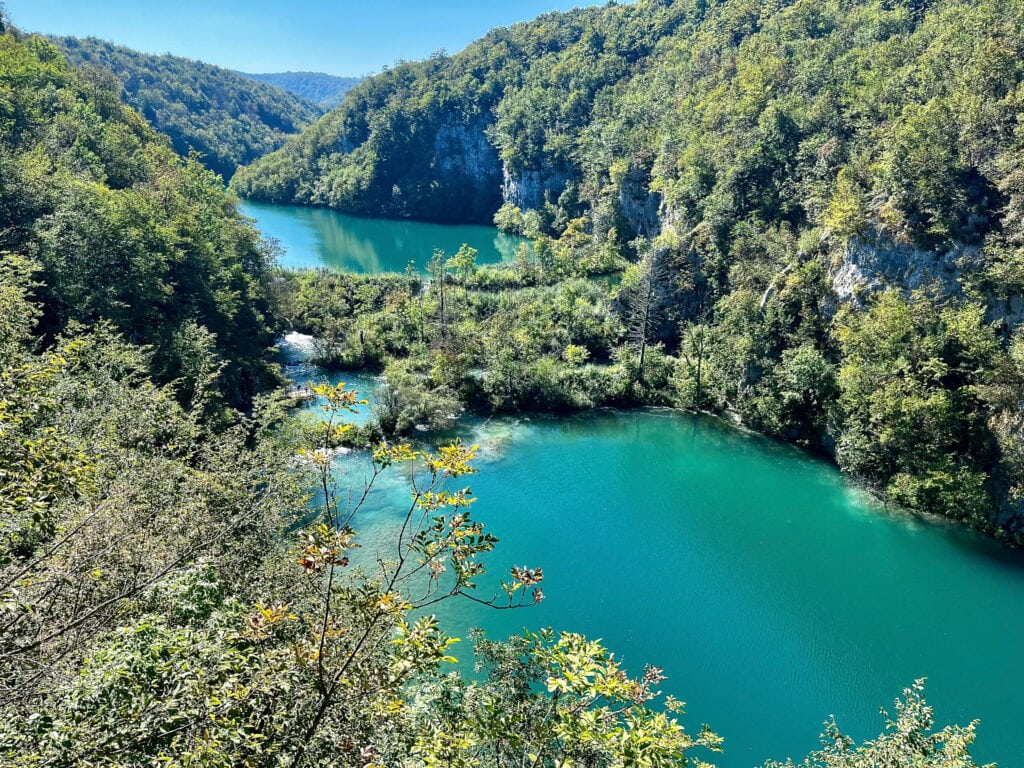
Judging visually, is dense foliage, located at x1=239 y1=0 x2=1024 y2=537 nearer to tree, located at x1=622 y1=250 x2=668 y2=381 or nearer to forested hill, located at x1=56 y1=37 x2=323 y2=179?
tree, located at x1=622 y1=250 x2=668 y2=381

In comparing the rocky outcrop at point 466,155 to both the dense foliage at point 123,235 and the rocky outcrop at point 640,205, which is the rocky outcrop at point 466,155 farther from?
the dense foliage at point 123,235

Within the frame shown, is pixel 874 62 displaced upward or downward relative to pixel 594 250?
upward

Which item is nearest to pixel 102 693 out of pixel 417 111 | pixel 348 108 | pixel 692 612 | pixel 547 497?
pixel 692 612

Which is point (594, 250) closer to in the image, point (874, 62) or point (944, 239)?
point (874, 62)

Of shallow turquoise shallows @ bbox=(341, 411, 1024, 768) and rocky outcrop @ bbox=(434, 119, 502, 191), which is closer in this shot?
shallow turquoise shallows @ bbox=(341, 411, 1024, 768)

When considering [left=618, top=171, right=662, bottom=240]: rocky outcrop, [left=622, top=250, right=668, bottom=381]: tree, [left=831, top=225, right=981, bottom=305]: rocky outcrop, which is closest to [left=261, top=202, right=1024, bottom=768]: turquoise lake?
[left=622, top=250, right=668, bottom=381]: tree

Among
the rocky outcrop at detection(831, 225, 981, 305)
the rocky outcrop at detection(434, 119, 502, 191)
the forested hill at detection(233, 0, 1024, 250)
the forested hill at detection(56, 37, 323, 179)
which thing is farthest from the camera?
the forested hill at detection(56, 37, 323, 179)
